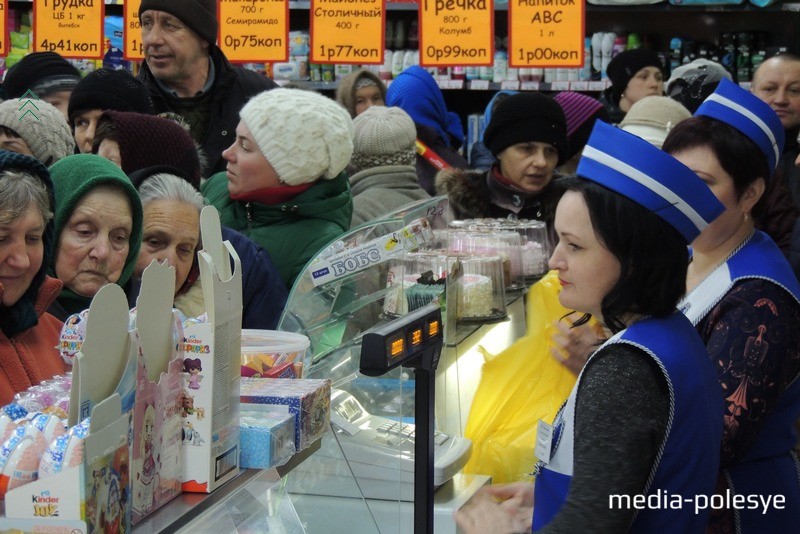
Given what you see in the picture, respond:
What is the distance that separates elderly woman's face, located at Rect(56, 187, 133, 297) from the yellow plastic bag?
1.04 m

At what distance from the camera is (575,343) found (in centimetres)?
277

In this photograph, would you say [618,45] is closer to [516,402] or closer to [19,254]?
[516,402]

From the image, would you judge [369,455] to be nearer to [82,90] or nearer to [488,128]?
[82,90]

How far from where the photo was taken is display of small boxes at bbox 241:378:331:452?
158 centimetres

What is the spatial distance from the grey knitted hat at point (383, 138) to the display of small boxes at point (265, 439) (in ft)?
8.62

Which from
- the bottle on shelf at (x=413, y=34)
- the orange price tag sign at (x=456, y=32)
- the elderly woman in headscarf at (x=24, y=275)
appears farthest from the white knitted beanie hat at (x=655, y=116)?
the bottle on shelf at (x=413, y=34)

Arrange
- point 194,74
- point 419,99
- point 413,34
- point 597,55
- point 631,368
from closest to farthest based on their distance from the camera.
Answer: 1. point 631,368
2. point 194,74
3. point 419,99
4. point 597,55
5. point 413,34

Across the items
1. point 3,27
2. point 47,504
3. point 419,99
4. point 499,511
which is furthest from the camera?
point 419,99

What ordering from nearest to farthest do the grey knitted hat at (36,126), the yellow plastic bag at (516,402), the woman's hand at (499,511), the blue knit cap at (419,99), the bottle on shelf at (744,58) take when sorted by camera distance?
the woman's hand at (499,511) → the yellow plastic bag at (516,402) → the grey knitted hat at (36,126) → the blue knit cap at (419,99) → the bottle on shelf at (744,58)

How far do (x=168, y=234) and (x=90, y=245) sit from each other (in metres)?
Answer: 0.31

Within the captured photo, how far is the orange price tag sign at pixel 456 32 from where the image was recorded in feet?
18.1

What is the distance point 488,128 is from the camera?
179 inches

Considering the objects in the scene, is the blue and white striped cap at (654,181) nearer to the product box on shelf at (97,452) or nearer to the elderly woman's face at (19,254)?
the product box on shelf at (97,452)

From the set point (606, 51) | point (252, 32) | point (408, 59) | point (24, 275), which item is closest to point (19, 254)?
point (24, 275)
